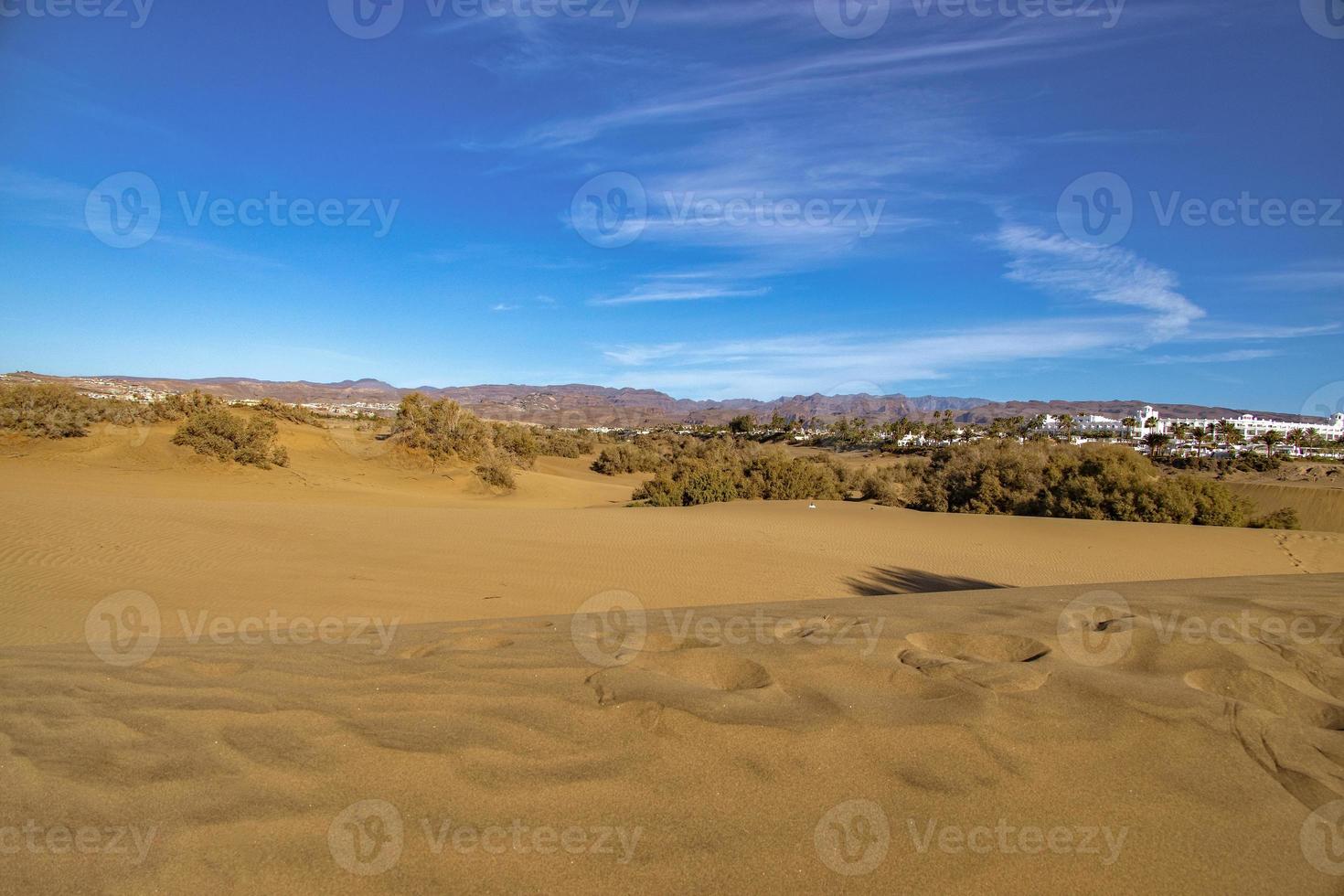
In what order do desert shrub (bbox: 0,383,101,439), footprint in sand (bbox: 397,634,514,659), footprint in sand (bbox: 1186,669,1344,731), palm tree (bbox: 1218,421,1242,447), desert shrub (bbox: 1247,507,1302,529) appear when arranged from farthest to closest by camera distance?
palm tree (bbox: 1218,421,1242,447), desert shrub (bbox: 0,383,101,439), desert shrub (bbox: 1247,507,1302,529), footprint in sand (bbox: 397,634,514,659), footprint in sand (bbox: 1186,669,1344,731)

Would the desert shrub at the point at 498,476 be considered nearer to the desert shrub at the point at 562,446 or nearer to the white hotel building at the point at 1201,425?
the desert shrub at the point at 562,446

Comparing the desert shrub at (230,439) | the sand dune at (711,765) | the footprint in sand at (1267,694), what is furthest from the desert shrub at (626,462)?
the footprint in sand at (1267,694)

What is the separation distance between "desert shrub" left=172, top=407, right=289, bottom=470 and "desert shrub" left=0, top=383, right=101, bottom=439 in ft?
12.6

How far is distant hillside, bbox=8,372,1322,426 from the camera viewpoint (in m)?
93.7

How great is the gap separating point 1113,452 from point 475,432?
66.8ft

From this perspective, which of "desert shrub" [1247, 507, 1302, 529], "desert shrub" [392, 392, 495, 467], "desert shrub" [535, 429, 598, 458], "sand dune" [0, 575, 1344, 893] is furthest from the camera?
"desert shrub" [535, 429, 598, 458]

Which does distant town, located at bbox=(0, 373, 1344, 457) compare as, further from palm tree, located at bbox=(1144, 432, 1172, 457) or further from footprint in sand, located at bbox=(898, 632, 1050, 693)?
footprint in sand, located at bbox=(898, 632, 1050, 693)

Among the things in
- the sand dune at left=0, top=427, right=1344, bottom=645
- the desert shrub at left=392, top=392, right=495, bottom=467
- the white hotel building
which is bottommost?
the sand dune at left=0, top=427, right=1344, bottom=645

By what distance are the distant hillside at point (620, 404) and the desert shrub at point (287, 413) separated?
165ft

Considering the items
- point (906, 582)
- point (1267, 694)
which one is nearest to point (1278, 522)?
point (906, 582)

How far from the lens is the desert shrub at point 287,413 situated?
29.6 metres

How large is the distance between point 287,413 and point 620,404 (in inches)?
4144

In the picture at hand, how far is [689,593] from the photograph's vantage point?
8422 millimetres

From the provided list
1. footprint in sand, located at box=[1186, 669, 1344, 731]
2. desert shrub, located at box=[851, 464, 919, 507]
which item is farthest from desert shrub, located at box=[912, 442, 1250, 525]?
footprint in sand, located at box=[1186, 669, 1344, 731]
